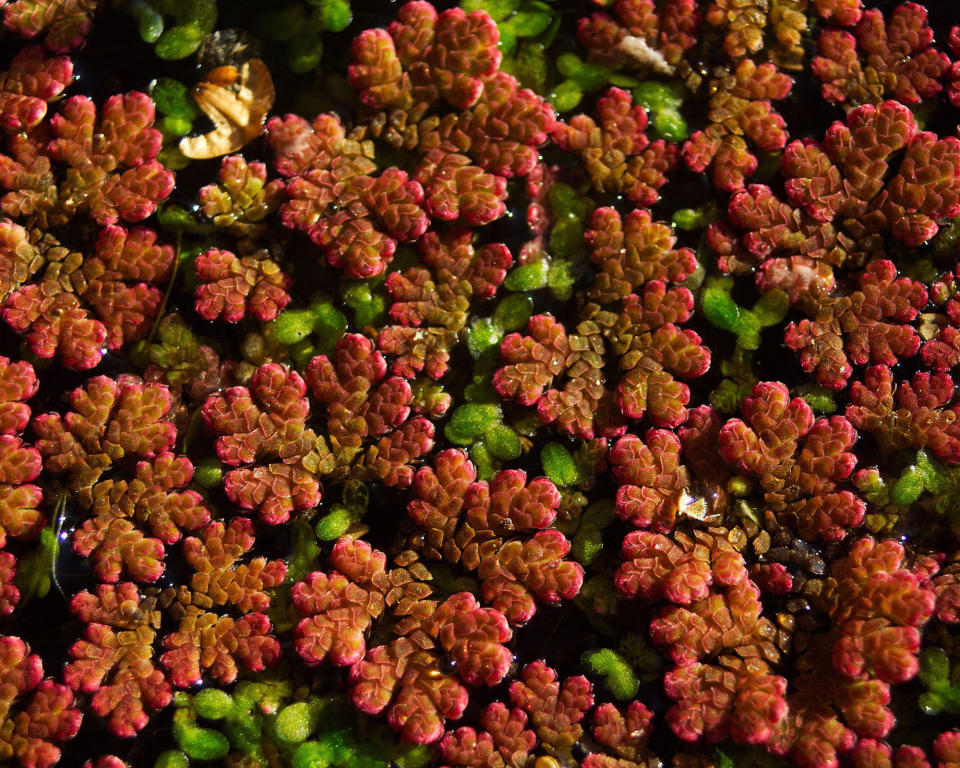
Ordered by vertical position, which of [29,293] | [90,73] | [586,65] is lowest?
[29,293]

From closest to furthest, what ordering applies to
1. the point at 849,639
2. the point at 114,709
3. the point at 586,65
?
1. the point at 849,639
2. the point at 114,709
3. the point at 586,65

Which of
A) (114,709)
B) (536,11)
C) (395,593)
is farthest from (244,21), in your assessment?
(114,709)

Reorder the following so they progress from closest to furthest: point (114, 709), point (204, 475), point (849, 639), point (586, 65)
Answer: point (849, 639) < point (114, 709) < point (204, 475) < point (586, 65)

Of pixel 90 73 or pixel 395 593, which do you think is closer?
pixel 395 593

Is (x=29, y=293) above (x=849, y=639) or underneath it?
underneath

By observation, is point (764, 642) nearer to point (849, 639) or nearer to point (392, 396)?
point (849, 639)

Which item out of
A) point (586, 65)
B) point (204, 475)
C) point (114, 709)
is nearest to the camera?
point (114, 709)

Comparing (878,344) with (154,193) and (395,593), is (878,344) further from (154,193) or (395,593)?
(154,193)

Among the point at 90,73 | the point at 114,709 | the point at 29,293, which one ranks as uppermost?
the point at 90,73

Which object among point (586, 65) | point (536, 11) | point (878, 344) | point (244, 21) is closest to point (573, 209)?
point (586, 65)
